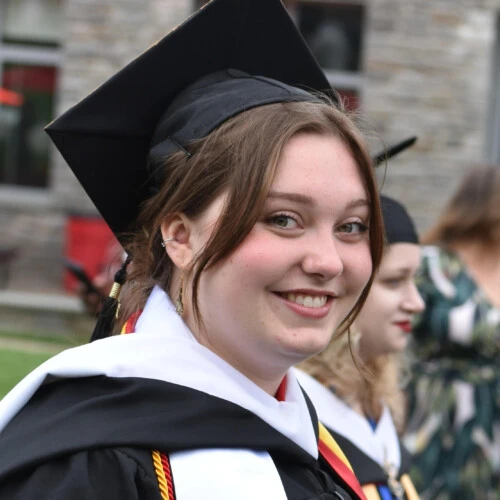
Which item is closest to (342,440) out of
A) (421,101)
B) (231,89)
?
(231,89)

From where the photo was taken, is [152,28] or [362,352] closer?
[362,352]

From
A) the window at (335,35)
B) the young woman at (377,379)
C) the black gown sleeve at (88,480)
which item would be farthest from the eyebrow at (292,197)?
the window at (335,35)

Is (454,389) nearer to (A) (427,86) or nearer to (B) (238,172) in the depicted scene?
(B) (238,172)

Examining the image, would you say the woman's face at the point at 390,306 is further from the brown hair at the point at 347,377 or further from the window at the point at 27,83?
the window at the point at 27,83

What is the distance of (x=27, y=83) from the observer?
11.0 metres

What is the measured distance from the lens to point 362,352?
3230mm

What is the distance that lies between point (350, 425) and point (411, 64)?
25.5ft

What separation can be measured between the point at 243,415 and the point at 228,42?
0.79 m

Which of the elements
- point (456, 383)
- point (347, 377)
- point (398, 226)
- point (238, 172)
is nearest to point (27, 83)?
point (456, 383)

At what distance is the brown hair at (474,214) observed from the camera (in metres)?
4.93

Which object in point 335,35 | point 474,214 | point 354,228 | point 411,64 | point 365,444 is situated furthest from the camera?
point 335,35

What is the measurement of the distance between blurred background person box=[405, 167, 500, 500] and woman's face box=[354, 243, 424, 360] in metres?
1.27

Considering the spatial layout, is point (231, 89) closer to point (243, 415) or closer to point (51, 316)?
point (243, 415)

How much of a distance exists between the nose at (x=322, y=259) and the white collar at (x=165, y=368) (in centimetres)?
24
